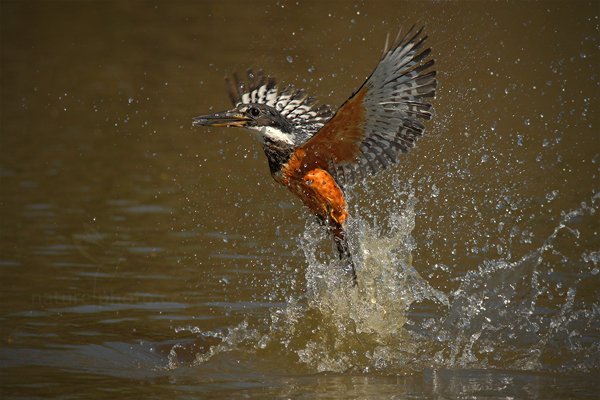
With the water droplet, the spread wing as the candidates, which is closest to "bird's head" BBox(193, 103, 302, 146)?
the spread wing

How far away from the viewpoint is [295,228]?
7.14 metres

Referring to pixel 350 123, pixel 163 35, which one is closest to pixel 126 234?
pixel 350 123

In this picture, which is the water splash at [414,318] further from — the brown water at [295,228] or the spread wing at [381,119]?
the spread wing at [381,119]

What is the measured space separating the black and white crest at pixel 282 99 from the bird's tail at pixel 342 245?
810 mm

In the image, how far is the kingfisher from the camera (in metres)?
4.88

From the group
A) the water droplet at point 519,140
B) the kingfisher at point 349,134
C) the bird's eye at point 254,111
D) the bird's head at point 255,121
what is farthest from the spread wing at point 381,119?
the water droplet at point 519,140

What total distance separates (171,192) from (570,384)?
402cm

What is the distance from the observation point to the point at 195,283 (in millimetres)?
6211

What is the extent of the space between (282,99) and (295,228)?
4.10ft

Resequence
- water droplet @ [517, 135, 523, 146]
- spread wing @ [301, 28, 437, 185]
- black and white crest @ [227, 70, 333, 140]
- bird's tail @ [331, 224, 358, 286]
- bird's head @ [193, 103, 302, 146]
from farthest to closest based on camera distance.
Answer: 1. water droplet @ [517, 135, 523, 146]
2. black and white crest @ [227, 70, 333, 140]
3. bird's tail @ [331, 224, 358, 286]
4. bird's head @ [193, 103, 302, 146]
5. spread wing @ [301, 28, 437, 185]

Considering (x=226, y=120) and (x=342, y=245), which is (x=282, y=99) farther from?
(x=342, y=245)

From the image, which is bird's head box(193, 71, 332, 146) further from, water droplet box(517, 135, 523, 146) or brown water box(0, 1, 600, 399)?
water droplet box(517, 135, 523, 146)

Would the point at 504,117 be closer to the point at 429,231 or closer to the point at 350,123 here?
the point at 429,231

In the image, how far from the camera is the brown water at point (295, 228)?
198 inches
